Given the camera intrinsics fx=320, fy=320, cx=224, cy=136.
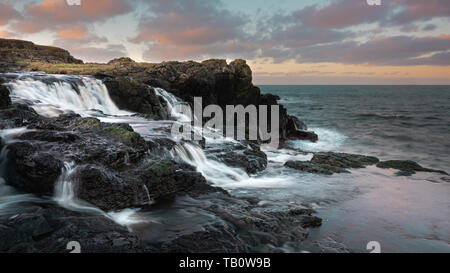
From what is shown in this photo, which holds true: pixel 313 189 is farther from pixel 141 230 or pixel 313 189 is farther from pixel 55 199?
pixel 55 199

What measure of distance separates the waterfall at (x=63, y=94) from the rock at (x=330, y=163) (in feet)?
34.0

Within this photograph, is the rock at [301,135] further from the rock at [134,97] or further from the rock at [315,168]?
the rock at [315,168]

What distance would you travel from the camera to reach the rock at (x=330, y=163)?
13.7 m

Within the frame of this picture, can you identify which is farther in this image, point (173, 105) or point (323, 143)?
point (323, 143)

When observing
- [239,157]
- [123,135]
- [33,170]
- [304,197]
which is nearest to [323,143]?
[239,157]

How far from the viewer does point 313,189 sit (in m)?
11.0

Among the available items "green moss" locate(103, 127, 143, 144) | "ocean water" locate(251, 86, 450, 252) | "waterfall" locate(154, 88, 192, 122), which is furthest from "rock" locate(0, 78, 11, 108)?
"waterfall" locate(154, 88, 192, 122)

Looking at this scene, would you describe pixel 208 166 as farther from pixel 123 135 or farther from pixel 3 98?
pixel 3 98

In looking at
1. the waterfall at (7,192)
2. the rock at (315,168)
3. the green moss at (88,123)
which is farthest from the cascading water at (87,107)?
the rock at (315,168)

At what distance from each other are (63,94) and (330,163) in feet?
47.4

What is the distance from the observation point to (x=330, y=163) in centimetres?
1526

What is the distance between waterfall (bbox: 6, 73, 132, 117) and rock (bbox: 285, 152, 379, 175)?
10.4 meters

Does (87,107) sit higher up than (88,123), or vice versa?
(87,107)

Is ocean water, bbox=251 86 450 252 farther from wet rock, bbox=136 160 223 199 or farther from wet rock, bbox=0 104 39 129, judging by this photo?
wet rock, bbox=0 104 39 129
